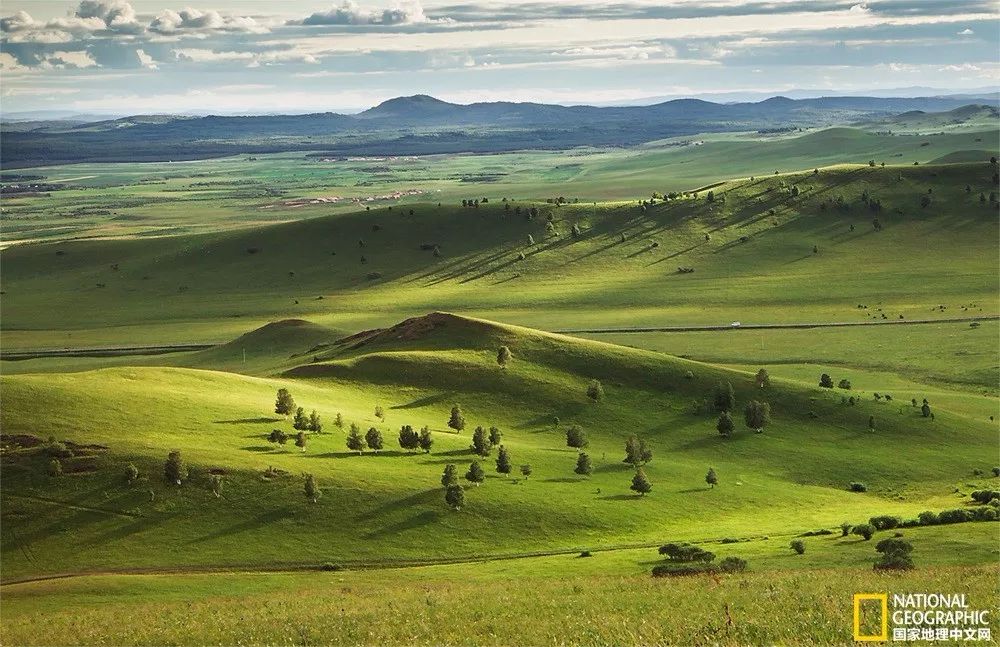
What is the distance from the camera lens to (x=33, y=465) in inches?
3295

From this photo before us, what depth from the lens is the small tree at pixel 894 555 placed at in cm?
6206

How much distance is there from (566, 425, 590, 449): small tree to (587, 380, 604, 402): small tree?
12.9 m

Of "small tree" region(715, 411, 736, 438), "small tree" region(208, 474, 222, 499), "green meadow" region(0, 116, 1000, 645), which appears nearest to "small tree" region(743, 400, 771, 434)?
"green meadow" region(0, 116, 1000, 645)

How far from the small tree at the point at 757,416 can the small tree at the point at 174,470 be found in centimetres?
5787

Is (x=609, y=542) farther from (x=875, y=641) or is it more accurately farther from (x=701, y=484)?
(x=875, y=641)

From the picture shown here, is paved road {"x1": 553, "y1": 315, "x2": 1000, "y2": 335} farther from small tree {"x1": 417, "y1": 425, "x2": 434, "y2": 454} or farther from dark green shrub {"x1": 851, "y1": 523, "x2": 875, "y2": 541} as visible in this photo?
dark green shrub {"x1": 851, "y1": 523, "x2": 875, "y2": 541}

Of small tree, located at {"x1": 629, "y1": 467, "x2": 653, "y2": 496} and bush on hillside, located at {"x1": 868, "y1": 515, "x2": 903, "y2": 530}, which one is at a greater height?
bush on hillside, located at {"x1": 868, "y1": 515, "x2": 903, "y2": 530}

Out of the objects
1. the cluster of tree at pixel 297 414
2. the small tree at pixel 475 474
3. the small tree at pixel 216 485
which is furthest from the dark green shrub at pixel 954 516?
the cluster of tree at pixel 297 414

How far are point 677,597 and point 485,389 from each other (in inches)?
2845

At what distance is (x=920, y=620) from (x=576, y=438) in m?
65.3

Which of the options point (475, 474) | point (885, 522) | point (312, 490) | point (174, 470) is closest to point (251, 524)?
point (312, 490)

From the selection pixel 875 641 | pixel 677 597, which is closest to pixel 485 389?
pixel 677 597

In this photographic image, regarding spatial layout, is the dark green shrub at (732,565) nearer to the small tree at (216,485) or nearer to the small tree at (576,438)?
the small tree at (216,485)

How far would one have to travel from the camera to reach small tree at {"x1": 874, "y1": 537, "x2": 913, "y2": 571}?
2443 inches
